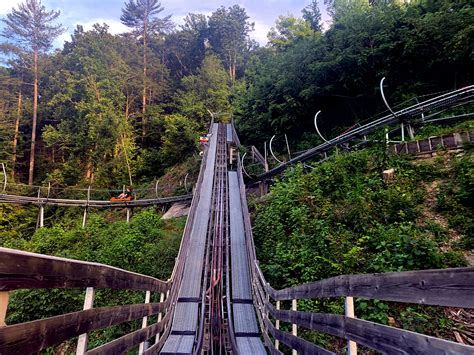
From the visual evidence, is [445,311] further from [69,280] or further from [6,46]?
[6,46]

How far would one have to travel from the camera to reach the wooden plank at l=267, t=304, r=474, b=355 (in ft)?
3.31

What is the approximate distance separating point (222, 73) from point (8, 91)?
2027 centimetres

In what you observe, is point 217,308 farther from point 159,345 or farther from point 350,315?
point 350,315

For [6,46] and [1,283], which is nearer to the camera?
[1,283]

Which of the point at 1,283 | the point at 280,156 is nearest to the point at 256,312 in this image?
the point at 1,283

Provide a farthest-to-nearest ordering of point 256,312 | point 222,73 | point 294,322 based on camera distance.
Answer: point 222,73
point 256,312
point 294,322

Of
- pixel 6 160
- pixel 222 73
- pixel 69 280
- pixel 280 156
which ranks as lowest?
pixel 69 280

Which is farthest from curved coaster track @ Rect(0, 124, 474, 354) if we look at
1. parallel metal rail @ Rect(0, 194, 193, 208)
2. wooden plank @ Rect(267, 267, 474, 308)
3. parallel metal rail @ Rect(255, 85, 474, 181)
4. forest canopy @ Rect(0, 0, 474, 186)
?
forest canopy @ Rect(0, 0, 474, 186)

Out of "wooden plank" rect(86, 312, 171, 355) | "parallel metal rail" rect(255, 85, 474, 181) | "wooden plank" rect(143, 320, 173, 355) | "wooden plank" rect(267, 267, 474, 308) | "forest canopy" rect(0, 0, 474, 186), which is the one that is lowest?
"wooden plank" rect(143, 320, 173, 355)

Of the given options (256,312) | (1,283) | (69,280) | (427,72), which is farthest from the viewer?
(427,72)

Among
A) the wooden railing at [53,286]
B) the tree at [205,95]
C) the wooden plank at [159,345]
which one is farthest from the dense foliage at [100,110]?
the wooden railing at [53,286]

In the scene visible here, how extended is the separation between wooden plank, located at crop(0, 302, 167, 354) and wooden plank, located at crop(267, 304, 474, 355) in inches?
56.8

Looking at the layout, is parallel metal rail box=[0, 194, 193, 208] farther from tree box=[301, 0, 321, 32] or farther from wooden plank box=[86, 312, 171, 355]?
tree box=[301, 0, 321, 32]

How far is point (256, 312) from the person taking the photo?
592 centimetres
